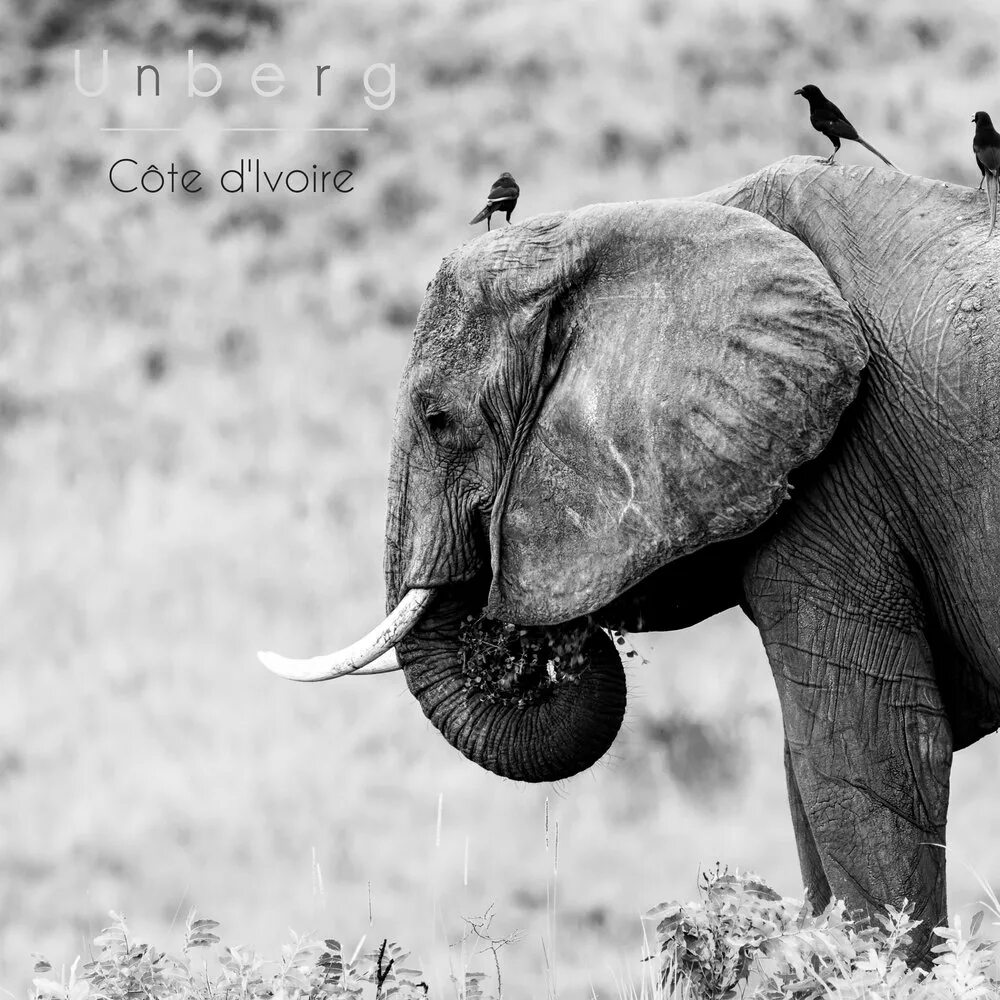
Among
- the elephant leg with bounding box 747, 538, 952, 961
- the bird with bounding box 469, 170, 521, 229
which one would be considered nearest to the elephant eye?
the bird with bounding box 469, 170, 521, 229

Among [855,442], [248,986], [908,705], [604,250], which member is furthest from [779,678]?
[248,986]

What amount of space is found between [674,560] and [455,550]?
1.85 feet

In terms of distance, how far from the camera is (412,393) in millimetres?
4773

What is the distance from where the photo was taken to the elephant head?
4375mm

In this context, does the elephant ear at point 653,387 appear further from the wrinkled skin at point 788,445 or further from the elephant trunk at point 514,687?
the elephant trunk at point 514,687

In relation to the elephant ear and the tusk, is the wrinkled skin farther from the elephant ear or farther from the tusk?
the tusk

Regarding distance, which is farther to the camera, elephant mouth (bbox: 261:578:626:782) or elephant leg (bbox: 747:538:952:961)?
elephant mouth (bbox: 261:578:626:782)

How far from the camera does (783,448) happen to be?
4.35m

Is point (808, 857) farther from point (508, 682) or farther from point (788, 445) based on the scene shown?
point (788, 445)

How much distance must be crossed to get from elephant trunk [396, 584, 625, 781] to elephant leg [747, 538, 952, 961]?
576 millimetres

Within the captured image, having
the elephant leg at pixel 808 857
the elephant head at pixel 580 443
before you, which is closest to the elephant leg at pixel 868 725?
the elephant head at pixel 580 443

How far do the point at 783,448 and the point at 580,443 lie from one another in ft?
1.66

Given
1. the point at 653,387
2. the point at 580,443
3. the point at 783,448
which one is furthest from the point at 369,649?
the point at 783,448

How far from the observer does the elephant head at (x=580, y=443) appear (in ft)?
14.4
